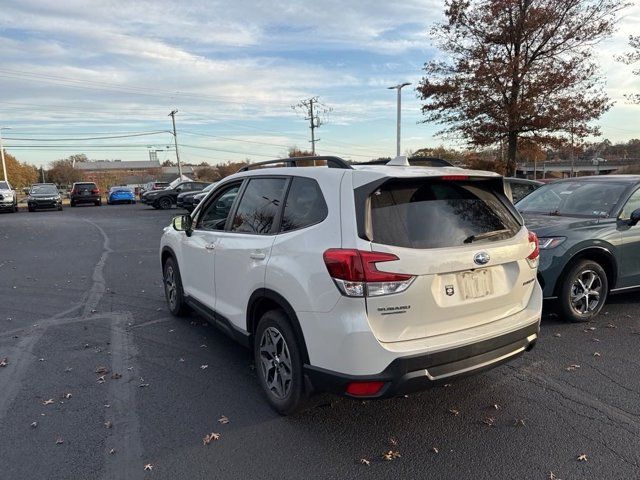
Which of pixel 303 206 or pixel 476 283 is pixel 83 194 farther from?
pixel 476 283

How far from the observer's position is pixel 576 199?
6.09m

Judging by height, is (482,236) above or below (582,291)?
above

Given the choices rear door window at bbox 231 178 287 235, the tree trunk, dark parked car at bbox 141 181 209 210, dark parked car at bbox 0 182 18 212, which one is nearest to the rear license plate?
rear door window at bbox 231 178 287 235

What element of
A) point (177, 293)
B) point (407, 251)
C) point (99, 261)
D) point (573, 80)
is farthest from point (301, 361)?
point (573, 80)

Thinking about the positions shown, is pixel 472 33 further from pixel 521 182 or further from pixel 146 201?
pixel 146 201

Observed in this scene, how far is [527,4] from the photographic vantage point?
58.0ft

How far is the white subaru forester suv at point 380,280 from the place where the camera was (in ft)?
9.05

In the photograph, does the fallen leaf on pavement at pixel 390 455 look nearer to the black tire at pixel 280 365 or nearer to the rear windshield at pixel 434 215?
the black tire at pixel 280 365

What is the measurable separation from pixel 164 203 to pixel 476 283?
2832 cm

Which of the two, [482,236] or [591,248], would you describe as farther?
[591,248]

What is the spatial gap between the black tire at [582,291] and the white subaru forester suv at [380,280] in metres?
1.84

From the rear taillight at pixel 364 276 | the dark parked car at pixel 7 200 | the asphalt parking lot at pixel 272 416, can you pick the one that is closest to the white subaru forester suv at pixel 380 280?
the rear taillight at pixel 364 276

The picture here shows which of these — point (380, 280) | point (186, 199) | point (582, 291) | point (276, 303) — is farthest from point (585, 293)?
point (186, 199)

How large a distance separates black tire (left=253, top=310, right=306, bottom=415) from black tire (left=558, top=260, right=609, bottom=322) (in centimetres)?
335
